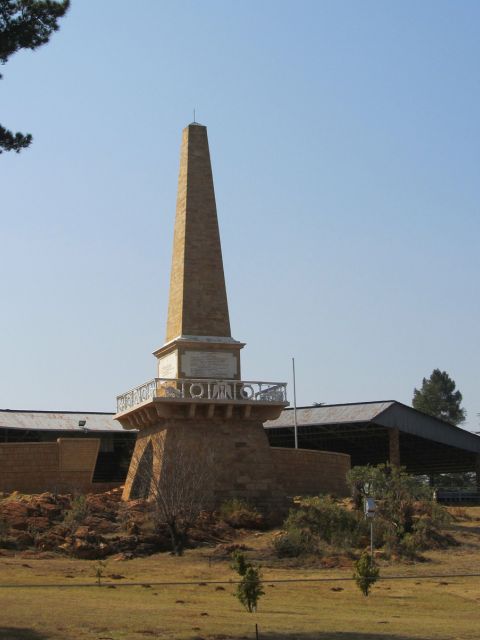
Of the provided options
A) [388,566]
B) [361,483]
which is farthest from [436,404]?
[388,566]

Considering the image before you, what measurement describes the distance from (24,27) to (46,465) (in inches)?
805

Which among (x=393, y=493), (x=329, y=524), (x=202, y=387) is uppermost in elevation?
(x=202, y=387)

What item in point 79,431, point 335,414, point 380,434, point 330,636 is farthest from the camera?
point 380,434

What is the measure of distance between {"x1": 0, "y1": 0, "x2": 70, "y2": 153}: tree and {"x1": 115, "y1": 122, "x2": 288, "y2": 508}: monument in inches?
631

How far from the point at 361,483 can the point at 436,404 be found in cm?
6821

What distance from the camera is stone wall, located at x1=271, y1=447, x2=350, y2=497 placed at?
40844 millimetres

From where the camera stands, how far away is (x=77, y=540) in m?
30.9

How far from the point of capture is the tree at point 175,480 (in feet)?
107

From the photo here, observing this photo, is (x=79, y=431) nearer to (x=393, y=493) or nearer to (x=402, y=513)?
(x=393, y=493)

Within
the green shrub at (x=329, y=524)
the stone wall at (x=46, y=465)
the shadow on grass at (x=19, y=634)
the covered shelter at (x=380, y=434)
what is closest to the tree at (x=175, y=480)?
the stone wall at (x=46, y=465)

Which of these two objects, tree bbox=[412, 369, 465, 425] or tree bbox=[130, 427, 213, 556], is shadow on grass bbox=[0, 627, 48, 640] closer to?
tree bbox=[130, 427, 213, 556]

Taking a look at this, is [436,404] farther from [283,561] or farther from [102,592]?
[102,592]

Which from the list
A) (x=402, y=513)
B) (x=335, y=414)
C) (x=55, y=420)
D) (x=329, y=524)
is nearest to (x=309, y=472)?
(x=402, y=513)

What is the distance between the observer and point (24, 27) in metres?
22.2
